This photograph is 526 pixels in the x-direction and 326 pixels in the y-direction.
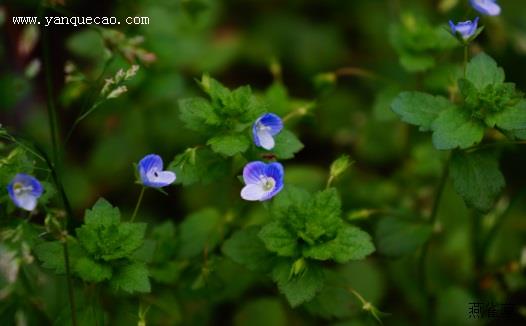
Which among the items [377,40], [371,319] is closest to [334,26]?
[377,40]

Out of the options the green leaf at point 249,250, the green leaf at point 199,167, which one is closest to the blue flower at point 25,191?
the green leaf at point 199,167

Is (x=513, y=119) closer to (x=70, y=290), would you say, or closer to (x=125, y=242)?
(x=125, y=242)

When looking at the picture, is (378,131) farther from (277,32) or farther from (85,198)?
(85,198)

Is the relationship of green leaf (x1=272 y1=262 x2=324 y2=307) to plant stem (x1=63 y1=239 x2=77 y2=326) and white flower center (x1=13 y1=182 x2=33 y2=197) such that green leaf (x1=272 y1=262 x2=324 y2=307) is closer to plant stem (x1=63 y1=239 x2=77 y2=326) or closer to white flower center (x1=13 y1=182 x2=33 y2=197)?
plant stem (x1=63 y1=239 x2=77 y2=326)

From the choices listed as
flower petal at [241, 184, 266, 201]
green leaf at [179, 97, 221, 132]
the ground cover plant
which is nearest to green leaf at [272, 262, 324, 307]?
the ground cover plant

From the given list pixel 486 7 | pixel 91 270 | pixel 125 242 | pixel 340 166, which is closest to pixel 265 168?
pixel 340 166

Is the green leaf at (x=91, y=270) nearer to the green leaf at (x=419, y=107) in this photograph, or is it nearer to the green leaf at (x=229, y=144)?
the green leaf at (x=229, y=144)

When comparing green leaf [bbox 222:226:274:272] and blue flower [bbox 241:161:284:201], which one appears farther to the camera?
green leaf [bbox 222:226:274:272]

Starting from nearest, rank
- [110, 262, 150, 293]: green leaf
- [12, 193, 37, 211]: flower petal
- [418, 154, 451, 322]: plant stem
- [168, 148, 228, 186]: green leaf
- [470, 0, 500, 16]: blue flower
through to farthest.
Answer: [12, 193, 37, 211]: flower petal < [110, 262, 150, 293]: green leaf < [168, 148, 228, 186]: green leaf < [470, 0, 500, 16]: blue flower < [418, 154, 451, 322]: plant stem
